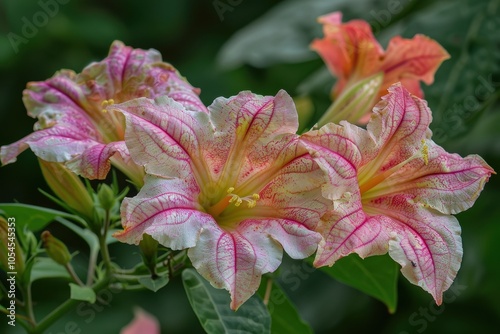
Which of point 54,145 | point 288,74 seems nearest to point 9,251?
point 54,145

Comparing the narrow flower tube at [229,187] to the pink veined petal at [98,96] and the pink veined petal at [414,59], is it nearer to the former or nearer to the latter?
the pink veined petal at [98,96]

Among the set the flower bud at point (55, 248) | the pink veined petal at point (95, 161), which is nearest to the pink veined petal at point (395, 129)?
the pink veined petal at point (95, 161)

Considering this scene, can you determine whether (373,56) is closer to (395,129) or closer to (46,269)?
(395,129)

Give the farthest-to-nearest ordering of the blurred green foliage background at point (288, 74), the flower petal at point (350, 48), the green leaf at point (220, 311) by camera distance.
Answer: the blurred green foliage background at point (288, 74), the flower petal at point (350, 48), the green leaf at point (220, 311)

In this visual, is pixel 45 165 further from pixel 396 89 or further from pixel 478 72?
pixel 478 72

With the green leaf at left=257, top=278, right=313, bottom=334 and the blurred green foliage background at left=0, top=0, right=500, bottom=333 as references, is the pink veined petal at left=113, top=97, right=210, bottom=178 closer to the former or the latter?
the green leaf at left=257, top=278, right=313, bottom=334
